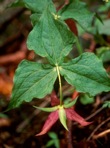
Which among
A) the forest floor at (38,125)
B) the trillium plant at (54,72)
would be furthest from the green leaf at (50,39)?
the forest floor at (38,125)

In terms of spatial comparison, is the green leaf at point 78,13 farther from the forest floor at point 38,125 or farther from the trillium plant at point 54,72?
the forest floor at point 38,125

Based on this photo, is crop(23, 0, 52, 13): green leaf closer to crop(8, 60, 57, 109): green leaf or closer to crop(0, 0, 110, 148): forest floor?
crop(8, 60, 57, 109): green leaf

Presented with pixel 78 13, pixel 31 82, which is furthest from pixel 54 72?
pixel 78 13

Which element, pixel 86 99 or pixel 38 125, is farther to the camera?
pixel 38 125

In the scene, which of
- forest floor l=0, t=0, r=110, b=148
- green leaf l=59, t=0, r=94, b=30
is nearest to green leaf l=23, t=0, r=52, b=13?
green leaf l=59, t=0, r=94, b=30

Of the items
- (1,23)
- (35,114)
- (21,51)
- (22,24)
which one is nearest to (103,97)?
(35,114)

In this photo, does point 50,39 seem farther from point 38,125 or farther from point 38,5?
point 38,125
